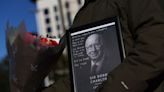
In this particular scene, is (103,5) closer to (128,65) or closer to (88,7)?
(88,7)

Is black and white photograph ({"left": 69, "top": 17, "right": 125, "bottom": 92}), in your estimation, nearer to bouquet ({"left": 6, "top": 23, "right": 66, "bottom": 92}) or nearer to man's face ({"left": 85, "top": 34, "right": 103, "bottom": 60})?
man's face ({"left": 85, "top": 34, "right": 103, "bottom": 60})

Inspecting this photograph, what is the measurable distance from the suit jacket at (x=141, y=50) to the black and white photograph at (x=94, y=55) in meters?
0.08

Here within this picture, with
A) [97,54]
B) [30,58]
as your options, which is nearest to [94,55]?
[97,54]

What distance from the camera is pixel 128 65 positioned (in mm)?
2572

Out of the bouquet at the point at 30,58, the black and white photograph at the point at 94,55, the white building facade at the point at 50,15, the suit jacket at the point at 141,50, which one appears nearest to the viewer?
the suit jacket at the point at 141,50

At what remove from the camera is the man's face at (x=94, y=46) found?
2.84 m

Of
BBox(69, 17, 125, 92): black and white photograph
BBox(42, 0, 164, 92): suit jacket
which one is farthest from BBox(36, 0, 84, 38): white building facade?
BBox(42, 0, 164, 92): suit jacket

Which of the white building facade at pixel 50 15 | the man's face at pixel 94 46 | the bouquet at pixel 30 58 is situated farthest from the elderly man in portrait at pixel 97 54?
the white building facade at pixel 50 15

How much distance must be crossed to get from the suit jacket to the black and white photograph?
8 centimetres

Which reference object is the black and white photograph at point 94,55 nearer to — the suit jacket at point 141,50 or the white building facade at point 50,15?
the suit jacket at point 141,50

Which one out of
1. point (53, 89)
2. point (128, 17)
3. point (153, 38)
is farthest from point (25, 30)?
point (153, 38)

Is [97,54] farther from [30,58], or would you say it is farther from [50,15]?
[50,15]

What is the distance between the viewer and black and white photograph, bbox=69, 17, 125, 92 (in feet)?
9.17

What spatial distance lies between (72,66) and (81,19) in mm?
314
